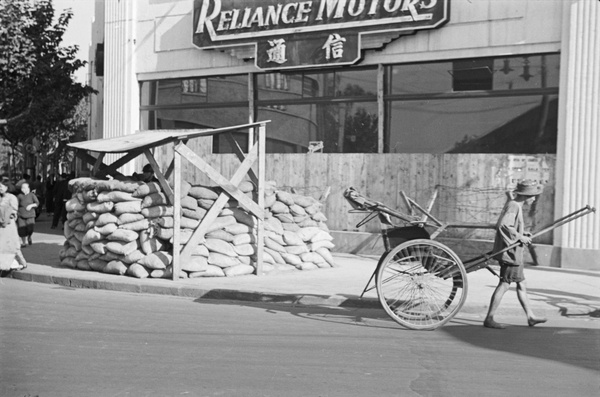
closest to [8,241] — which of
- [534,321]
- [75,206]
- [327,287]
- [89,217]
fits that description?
[75,206]

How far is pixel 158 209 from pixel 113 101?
9.14 metres

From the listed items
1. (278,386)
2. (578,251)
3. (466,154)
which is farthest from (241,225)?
(278,386)

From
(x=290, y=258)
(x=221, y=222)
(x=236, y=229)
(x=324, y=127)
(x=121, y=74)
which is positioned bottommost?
(x=290, y=258)

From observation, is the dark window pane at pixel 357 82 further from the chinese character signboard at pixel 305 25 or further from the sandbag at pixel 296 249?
the sandbag at pixel 296 249

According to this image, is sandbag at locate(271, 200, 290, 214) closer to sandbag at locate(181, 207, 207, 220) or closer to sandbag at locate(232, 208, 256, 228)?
sandbag at locate(232, 208, 256, 228)

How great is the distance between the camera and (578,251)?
1503 centimetres

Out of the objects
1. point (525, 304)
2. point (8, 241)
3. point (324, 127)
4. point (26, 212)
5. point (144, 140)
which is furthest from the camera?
point (26, 212)

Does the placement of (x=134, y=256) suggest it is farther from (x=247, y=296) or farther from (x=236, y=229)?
(x=247, y=296)

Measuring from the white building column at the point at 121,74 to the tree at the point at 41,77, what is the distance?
4.55m

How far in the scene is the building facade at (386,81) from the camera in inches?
599

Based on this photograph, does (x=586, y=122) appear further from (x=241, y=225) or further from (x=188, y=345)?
(x=188, y=345)

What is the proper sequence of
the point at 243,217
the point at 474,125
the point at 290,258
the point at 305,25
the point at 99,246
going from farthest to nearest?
1. the point at 305,25
2. the point at 474,125
3. the point at 290,258
4. the point at 243,217
5. the point at 99,246

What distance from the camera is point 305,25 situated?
18.2m

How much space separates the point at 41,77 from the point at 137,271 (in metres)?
15.4
